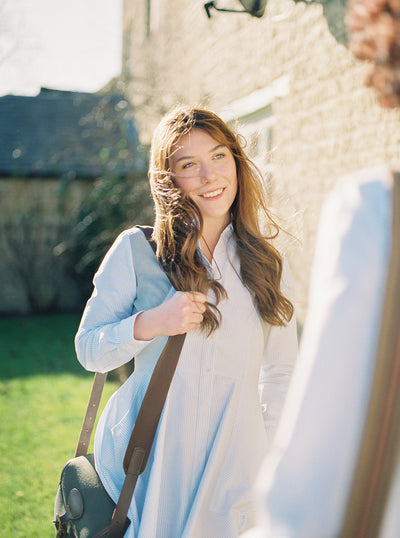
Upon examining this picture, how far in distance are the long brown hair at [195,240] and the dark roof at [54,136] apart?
9258 millimetres

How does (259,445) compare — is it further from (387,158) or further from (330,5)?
(330,5)

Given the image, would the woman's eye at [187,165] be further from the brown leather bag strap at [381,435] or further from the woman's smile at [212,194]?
the brown leather bag strap at [381,435]

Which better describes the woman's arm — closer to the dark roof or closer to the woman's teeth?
the woman's teeth

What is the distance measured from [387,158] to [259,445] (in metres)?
3.00

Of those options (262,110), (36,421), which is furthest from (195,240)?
(262,110)

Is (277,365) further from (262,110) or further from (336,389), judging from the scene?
(262,110)

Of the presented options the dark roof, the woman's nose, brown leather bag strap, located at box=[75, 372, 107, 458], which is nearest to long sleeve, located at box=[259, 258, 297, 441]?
the woman's nose

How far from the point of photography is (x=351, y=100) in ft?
15.6

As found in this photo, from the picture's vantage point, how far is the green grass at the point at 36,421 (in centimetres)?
411

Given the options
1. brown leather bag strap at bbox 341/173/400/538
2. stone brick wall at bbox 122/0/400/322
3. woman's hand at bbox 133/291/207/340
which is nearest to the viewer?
brown leather bag strap at bbox 341/173/400/538

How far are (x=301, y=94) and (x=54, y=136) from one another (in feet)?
34.8

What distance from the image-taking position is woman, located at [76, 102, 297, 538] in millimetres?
1877

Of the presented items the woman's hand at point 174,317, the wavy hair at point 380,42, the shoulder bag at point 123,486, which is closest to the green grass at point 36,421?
the shoulder bag at point 123,486

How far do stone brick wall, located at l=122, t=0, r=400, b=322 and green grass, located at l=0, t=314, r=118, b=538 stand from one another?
2.70 m
